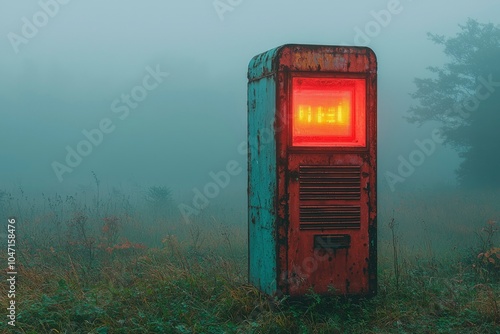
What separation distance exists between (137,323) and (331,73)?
259 centimetres

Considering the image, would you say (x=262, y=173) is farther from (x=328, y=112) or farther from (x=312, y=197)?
(x=328, y=112)

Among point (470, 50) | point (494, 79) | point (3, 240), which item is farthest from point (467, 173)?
point (3, 240)

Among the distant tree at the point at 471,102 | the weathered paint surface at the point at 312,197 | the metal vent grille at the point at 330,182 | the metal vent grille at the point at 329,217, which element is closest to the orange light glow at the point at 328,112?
the weathered paint surface at the point at 312,197

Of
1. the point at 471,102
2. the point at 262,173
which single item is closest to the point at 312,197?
the point at 262,173

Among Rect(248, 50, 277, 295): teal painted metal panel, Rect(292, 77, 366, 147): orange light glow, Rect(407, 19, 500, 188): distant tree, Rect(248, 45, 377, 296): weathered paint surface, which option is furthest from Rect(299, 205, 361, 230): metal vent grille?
Rect(407, 19, 500, 188): distant tree

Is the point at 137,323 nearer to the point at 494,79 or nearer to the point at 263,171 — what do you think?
the point at 263,171

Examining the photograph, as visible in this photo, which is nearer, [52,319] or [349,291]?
[52,319]

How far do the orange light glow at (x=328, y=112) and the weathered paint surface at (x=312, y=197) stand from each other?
0.07 metres

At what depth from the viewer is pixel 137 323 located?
14.9ft

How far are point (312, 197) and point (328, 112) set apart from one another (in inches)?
29.3

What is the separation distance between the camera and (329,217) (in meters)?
4.95

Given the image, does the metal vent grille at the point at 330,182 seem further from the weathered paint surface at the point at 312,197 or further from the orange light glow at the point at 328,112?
the orange light glow at the point at 328,112

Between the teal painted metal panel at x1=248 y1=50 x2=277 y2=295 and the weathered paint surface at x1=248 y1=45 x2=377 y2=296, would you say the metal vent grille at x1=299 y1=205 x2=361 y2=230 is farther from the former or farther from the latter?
the teal painted metal panel at x1=248 y1=50 x2=277 y2=295

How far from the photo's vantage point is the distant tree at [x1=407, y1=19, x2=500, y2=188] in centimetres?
2378
